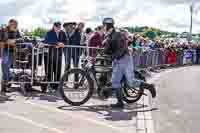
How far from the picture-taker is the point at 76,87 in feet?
35.7

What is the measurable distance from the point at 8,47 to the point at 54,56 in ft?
3.96

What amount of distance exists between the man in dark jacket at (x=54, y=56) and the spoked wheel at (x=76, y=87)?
5.51ft

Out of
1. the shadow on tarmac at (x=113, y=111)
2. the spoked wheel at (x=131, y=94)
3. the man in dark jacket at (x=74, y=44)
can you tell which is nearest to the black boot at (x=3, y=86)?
the man in dark jacket at (x=74, y=44)

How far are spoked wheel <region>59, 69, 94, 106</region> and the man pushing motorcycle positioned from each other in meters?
0.56

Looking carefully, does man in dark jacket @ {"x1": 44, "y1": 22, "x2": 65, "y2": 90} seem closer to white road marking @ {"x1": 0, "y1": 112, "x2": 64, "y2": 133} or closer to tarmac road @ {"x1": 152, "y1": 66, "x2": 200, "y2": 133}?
tarmac road @ {"x1": 152, "y1": 66, "x2": 200, "y2": 133}

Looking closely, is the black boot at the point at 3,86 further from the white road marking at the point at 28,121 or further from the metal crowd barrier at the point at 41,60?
the white road marking at the point at 28,121

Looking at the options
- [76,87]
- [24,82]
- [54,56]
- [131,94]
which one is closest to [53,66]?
[54,56]

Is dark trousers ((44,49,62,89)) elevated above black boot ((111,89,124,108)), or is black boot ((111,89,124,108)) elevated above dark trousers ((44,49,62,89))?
dark trousers ((44,49,62,89))

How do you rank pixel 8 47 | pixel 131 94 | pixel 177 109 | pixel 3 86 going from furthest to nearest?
pixel 8 47, pixel 3 86, pixel 131 94, pixel 177 109

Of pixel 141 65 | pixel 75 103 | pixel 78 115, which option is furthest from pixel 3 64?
pixel 141 65

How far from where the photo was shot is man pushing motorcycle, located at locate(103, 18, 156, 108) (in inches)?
418

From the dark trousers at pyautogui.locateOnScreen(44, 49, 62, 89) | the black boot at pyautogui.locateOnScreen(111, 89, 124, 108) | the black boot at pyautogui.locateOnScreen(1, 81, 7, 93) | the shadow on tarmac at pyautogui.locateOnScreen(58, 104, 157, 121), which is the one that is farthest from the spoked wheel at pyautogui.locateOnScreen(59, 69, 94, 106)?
the black boot at pyautogui.locateOnScreen(1, 81, 7, 93)

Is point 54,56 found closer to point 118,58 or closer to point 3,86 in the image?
point 3,86

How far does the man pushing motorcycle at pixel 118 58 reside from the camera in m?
10.6
